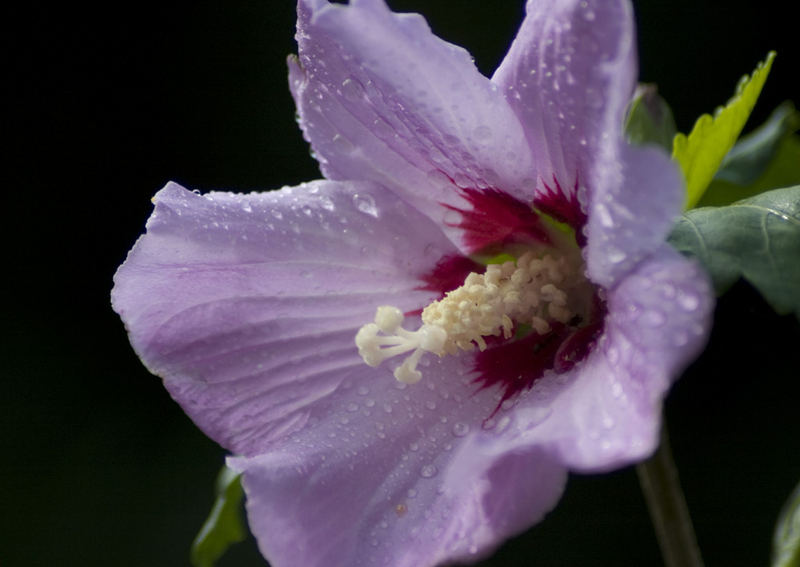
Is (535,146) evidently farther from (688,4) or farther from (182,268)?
(688,4)

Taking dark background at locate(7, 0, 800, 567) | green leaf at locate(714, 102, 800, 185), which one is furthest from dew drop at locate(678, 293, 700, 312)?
dark background at locate(7, 0, 800, 567)

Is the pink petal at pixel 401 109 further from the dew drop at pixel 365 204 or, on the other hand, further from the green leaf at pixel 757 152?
the green leaf at pixel 757 152

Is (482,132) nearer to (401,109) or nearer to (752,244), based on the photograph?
(401,109)

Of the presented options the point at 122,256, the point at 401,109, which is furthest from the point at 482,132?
the point at 122,256

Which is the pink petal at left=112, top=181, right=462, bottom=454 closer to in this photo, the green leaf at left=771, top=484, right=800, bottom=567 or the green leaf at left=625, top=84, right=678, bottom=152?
the green leaf at left=625, top=84, right=678, bottom=152

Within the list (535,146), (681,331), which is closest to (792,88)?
(535,146)
